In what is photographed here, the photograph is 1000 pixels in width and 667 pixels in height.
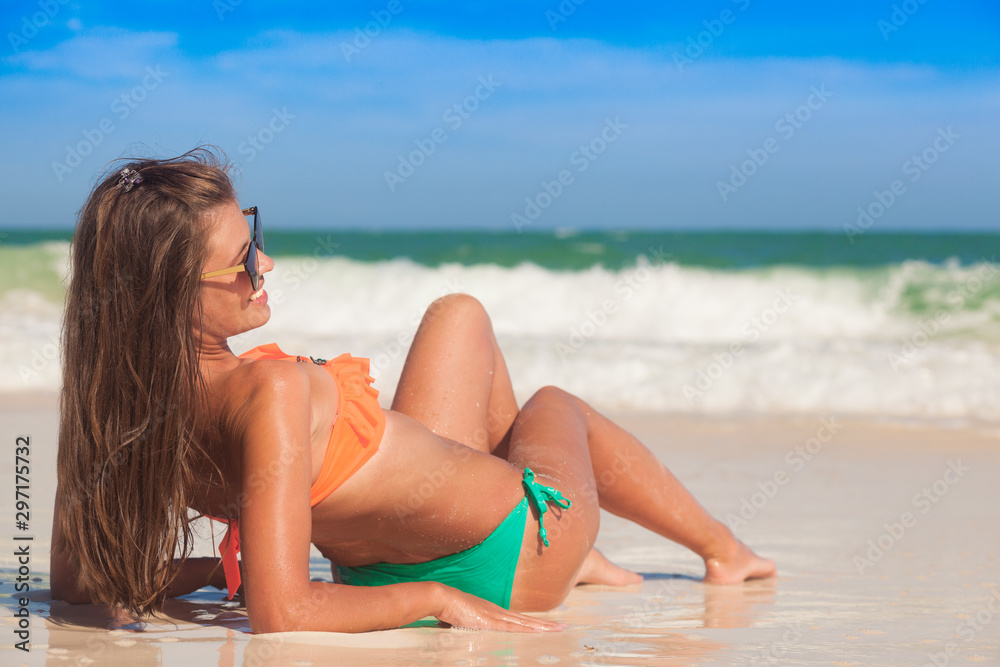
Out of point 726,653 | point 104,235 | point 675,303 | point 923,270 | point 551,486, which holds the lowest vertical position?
point 726,653

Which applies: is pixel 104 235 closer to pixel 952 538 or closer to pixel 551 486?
pixel 551 486

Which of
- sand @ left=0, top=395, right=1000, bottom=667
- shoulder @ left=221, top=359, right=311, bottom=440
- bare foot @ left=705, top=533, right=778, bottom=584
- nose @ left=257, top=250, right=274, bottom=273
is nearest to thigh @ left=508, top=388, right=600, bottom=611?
sand @ left=0, top=395, right=1000, bottom=667

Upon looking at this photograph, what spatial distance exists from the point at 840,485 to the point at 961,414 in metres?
3.27

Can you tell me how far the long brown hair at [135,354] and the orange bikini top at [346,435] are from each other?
227 millimetres

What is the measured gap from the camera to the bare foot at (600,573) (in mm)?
3479

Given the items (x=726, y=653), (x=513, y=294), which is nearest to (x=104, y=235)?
(x=726, y=653)

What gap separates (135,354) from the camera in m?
2.17

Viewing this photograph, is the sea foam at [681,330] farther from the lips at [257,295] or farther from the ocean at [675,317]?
the lips at [257,295]

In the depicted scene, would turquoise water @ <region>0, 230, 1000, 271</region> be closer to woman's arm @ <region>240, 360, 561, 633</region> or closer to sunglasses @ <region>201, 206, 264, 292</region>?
sunglasses @ <region>201, 206, 264, 292</region>

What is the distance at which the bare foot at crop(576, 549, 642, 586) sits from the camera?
137 inches

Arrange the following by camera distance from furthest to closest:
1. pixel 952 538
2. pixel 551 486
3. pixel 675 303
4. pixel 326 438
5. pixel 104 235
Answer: pixel 675 303 < pixel 952 538 < pixel 551 486 < pixel 326 438 < pixel 104 235

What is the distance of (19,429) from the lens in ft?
22.0

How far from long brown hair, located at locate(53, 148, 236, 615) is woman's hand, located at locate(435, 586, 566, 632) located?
720 mm

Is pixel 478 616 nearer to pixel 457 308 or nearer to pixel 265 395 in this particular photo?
pixel 265 395
